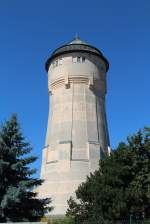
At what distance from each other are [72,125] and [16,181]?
1777 centimetres

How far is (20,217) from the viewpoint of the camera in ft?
60.4

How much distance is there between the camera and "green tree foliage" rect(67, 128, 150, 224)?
74.1ft

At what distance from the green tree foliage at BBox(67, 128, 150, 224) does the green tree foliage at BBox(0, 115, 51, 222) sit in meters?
4.40

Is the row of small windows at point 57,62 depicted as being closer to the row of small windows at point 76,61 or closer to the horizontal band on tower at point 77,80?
the row of small windows at point 76,61

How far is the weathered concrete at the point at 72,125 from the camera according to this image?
113 ft

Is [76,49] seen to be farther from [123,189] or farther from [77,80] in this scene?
[123,189]

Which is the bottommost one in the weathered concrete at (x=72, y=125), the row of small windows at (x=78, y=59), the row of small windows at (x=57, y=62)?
the weathered concrete at (x=72, y=125)

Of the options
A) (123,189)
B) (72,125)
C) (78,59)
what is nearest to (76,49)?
(78,59)

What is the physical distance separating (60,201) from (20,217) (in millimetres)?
15330

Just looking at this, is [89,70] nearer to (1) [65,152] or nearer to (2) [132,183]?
(1) [65,152]

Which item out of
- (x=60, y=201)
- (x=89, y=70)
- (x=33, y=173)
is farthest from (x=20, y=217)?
(x=89, y=70)

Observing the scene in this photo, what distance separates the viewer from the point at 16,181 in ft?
63.4

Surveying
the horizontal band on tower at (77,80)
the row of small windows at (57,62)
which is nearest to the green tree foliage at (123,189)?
the horizontal band on tower at (77,80)

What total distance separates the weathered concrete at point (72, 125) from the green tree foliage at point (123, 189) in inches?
362
